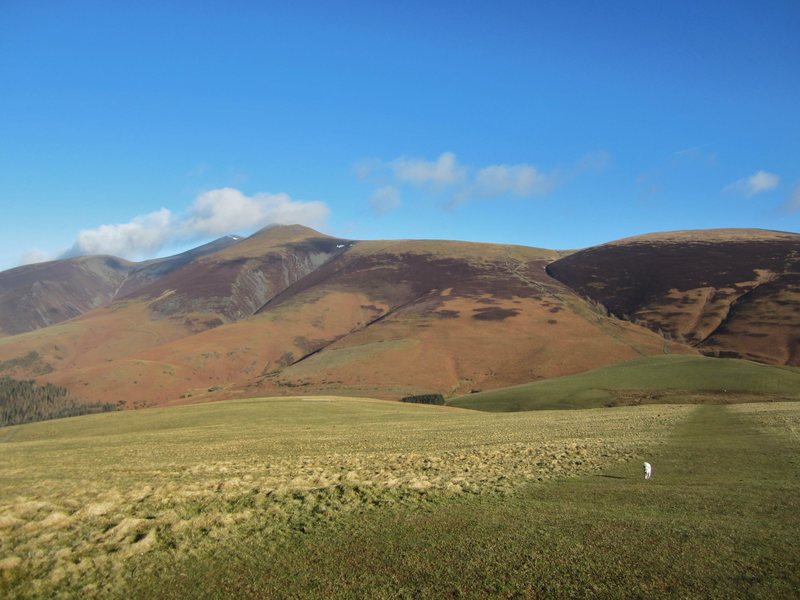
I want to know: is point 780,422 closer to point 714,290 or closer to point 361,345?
point 361,345

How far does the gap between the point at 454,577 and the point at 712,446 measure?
65.3 feet

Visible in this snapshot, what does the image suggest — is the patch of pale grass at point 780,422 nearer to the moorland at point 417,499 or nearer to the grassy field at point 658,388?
the moorland at point 417,499

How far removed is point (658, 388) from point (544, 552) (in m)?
64.7

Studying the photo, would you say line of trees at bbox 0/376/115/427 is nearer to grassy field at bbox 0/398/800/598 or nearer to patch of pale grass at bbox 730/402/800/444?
grassy field at bbox 0/398/800/598

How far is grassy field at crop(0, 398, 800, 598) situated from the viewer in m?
10.3

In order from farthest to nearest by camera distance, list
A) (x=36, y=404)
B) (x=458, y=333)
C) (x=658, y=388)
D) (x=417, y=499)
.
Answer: (x=458, y=333) < (x=36, y=404) < (x=658, y=388) < (x=417, y=499)

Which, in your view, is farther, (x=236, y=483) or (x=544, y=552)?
(x=236, y=483)

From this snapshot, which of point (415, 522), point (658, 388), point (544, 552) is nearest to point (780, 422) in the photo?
point (544, 552)

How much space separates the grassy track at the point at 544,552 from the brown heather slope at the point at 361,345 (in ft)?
262

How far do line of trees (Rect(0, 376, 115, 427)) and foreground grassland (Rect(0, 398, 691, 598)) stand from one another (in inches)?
2992

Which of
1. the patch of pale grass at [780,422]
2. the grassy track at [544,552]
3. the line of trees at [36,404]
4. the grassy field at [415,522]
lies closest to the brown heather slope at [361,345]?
the line of trees at [36,404]

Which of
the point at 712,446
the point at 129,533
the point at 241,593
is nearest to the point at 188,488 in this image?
the point at 129,533

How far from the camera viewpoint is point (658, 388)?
67.9 meters

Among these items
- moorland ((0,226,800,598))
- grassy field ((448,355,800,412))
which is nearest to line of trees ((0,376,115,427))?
moorland ((0,226,800,598))
